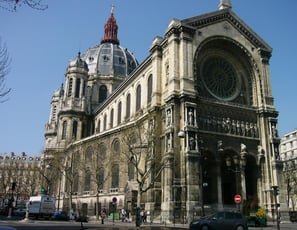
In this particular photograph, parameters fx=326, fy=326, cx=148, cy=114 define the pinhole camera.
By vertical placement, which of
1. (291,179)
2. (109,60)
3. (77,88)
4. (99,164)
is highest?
(109,60)

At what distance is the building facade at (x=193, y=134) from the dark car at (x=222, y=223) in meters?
8.38

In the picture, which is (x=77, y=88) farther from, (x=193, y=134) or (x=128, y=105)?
(x=193, y=134)

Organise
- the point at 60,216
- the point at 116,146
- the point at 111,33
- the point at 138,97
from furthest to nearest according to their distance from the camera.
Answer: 1. the point at 111,33
2. the point at 138,97
3. the point at 116,146
4. the point at 60,216

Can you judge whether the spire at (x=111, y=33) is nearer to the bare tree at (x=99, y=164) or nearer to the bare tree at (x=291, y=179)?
the bare tree at (x=99, y=164)

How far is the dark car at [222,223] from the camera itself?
1903 centimetres

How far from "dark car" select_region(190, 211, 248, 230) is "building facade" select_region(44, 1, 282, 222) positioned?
8380mm

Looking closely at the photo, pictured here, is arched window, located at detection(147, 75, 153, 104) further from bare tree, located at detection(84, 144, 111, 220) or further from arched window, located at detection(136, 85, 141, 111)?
bare tree, located at detection(84, 144, 111, 220)

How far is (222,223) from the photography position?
62.7 feet

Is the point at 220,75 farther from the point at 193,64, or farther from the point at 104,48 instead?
the point at 104,48

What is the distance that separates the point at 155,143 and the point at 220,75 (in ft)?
40.0

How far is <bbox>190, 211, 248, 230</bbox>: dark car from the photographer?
19.0 metres

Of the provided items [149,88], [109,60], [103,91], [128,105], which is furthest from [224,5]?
[109,60]

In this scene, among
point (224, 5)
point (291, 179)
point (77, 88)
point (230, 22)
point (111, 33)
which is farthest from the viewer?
point (111, 33)

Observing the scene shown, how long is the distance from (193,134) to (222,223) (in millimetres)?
13683
